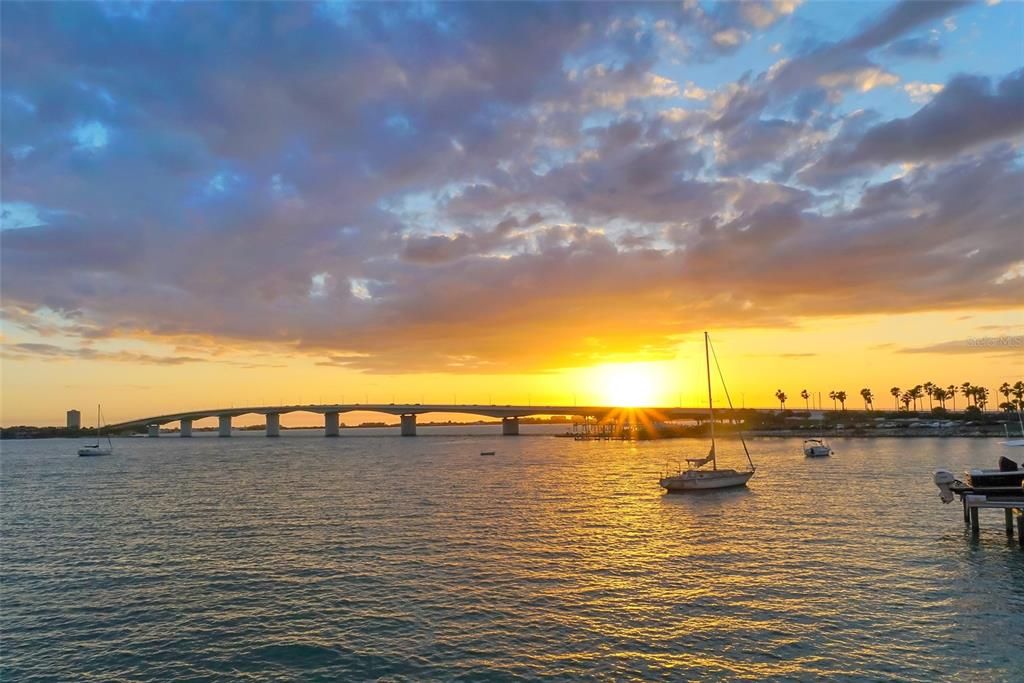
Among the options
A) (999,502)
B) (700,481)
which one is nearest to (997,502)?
(999,502)

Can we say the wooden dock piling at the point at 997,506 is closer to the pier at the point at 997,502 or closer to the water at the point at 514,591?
the pier at the point at 997,502

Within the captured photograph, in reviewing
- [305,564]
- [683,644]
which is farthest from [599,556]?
[305,564]

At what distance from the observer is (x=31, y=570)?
39062 mm

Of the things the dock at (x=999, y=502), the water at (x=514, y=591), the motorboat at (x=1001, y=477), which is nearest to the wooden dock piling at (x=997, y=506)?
the dock at (x=999, y=502)

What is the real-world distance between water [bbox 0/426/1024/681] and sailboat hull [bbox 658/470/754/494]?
7618 mm

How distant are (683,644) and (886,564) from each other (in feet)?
60.7

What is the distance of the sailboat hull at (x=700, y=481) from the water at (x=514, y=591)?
762 centimetres

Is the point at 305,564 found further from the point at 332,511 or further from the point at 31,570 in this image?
the point at 332,511

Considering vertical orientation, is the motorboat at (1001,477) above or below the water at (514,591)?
above

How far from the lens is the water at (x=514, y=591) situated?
2314 cm

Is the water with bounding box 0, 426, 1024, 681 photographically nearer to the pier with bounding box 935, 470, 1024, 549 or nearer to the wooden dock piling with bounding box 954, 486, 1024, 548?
the wooden dock piling with bounding box 954, 486, 1024, 548

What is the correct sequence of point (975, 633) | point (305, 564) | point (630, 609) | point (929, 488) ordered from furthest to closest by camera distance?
point (929, 488), point (305, 564), point (630, 609), point (975, 633)

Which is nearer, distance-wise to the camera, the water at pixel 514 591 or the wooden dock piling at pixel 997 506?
the water at pixel 514 591

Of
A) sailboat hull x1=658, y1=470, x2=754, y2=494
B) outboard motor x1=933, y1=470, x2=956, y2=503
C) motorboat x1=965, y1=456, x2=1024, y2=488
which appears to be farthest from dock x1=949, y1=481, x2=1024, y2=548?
sailboat hull x1=658, y1=470, x2=754, y2=494
